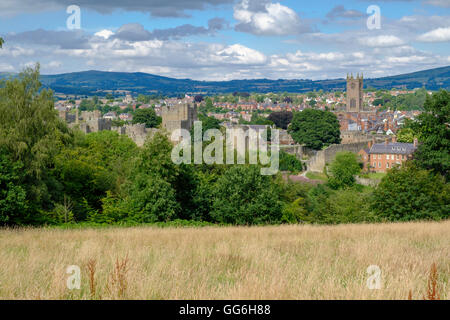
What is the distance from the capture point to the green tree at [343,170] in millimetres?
52969

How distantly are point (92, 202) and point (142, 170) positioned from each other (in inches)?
280

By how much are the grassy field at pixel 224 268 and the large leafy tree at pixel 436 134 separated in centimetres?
1750

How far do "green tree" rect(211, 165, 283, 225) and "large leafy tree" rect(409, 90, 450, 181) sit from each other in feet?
28.1

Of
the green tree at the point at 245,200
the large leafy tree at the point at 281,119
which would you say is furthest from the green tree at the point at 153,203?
the large leafy tree at the point at 281,119

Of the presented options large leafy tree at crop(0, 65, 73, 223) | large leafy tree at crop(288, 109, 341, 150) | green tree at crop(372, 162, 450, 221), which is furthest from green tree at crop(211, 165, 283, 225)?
large leafy tree at crop(288, 109, 341, 150)

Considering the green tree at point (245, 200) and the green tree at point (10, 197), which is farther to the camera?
the green tree at point (245, 200)

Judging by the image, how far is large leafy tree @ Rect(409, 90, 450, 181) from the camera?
25.1 m

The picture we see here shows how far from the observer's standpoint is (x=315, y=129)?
7850cm

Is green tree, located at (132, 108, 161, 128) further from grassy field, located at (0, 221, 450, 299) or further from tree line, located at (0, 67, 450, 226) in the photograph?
grassy field, located at (0, 221, 450, 299)

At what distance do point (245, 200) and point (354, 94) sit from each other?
150163 mm

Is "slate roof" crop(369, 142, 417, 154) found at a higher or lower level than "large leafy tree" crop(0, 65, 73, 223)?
lower
